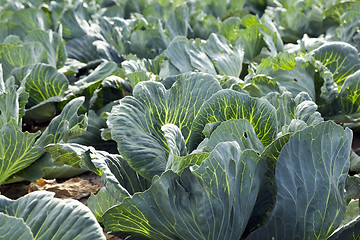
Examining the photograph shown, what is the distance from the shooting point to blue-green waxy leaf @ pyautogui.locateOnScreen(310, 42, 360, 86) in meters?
3.02

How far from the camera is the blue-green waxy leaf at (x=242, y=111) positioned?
1.95 meters

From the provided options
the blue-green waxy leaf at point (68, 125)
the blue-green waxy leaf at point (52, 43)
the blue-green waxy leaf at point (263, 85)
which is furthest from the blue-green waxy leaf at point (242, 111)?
the blue-green waxy leaf at point (52, 43)

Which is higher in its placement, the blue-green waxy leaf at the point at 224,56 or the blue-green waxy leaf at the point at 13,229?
the blue-green waxy leaf at the point at 13,229

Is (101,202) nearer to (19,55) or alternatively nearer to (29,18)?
(19,55)

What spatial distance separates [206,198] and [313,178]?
0.37 meters

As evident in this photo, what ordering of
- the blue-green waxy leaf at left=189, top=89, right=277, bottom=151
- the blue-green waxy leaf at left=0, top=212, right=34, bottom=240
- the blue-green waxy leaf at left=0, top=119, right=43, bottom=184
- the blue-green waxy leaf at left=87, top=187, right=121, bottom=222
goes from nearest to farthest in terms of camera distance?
the blue-green waxy leaf at left=0, top=212, right=34, bottom=240
the blue-green waxy leaf at left=189, top=89, right=277, bottom=151
the blue-green waxy leaf at left=87, top=187, right=121, bottom=222
the blue-green waxy leaf at left=0, top=119, right=43, bottom=184

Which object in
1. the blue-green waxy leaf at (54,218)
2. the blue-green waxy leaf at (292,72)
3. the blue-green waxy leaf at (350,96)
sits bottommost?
the blue-green waxy leaf at (350,96)

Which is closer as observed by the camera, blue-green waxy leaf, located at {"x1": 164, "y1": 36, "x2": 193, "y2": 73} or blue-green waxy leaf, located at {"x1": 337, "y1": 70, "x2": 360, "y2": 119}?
blue-green waxy leaf, located at {"x1": 337, "y1": 70, "x2": 360, "y2": 119}

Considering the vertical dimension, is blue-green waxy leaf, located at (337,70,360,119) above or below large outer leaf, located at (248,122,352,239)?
below

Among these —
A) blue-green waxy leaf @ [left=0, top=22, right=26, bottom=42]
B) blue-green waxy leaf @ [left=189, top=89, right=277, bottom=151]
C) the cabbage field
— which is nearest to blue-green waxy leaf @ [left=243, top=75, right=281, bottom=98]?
the cabbage field

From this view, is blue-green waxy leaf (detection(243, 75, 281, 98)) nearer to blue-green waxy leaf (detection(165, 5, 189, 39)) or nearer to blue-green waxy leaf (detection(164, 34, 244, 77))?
blue-green waxy leaf (detection(164, 34, 244, 77))

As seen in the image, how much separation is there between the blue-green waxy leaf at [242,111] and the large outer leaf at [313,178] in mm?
303

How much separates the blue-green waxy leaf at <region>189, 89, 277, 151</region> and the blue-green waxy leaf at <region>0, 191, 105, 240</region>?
2.46 feet

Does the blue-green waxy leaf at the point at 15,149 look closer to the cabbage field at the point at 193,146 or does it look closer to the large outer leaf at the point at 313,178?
the cabbage field at the point at 193,146
